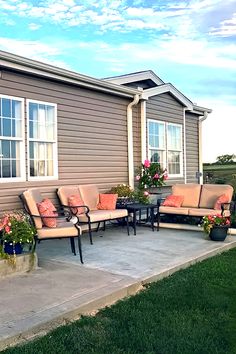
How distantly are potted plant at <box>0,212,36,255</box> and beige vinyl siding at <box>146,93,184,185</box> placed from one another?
5.29 metres

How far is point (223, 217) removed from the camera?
6.96 m

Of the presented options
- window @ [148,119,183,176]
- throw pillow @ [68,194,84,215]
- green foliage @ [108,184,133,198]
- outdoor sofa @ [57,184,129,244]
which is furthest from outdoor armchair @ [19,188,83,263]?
window @ [148,119,183,176]

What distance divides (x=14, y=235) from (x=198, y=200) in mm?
4598

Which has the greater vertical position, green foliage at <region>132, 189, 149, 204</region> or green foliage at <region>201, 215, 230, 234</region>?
green foliage at <region>132, 189, 149, 204</region>

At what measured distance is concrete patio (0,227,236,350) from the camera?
340 cm

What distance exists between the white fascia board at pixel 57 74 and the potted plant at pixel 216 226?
10.6ft

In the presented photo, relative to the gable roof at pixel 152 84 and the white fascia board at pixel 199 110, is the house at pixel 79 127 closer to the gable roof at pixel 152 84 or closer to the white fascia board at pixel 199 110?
the gable roof at pixel 152 84

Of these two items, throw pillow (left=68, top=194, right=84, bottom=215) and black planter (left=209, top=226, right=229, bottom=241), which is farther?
throw pillow (left=68, top=194, right=84, bottom=215)

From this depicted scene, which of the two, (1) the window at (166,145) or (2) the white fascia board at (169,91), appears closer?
(2) the white fascia board at (169,91)

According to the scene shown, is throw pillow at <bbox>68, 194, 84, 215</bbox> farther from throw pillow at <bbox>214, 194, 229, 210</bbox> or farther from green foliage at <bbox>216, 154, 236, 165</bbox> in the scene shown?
green foliage at <bbox>216, 154, 236, 165</bbox>

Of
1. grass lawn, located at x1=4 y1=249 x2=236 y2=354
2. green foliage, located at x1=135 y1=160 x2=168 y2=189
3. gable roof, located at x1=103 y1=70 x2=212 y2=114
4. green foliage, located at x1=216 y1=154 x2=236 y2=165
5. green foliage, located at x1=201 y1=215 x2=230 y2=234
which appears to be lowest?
grass lawn, located at x1=4 y1=249 x2=236 y2=354

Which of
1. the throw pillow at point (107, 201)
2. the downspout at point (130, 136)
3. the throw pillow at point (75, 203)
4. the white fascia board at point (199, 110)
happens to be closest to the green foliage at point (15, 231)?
the throw pillow at point (75, 203)

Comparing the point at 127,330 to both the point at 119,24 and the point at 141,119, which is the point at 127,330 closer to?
the point at 141,119

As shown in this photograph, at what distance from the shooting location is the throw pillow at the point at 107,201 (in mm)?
7758
